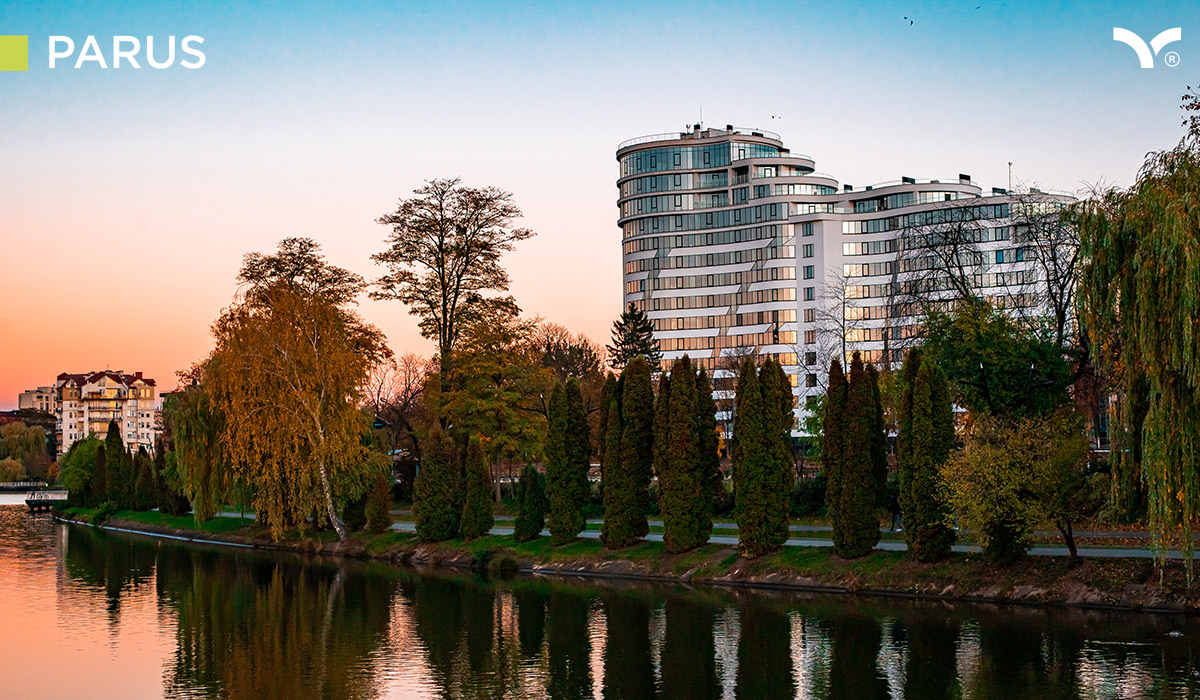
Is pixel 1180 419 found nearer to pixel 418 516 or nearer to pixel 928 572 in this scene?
pixel 928 572

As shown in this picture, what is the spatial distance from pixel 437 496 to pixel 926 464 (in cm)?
2399

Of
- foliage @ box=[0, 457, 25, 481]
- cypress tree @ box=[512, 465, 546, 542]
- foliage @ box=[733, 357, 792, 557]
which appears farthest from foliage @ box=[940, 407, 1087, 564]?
foliage @ box=[0, 457, 25, 481]

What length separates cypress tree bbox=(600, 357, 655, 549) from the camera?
46312mm

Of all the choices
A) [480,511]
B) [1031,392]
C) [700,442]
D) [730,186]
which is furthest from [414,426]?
[730,186]

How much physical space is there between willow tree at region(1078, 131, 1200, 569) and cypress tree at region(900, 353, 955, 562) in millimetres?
8255

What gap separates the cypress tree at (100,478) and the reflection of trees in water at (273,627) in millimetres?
39249

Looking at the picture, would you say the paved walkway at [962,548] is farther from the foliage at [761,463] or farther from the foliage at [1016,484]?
the foliage at [761,463]

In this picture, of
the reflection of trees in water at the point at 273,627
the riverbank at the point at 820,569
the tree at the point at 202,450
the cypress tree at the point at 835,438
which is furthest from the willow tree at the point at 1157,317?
the tree at the point at 202,450

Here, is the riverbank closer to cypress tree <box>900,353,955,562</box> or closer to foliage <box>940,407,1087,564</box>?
cypress tree <box>900,353,955,562</box>

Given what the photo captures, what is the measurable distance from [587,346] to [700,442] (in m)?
86.4

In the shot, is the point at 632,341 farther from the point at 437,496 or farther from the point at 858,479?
the point at 858,479

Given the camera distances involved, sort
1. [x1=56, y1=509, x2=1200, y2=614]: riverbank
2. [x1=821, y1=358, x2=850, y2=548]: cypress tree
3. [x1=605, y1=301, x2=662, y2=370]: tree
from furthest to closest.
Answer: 1. [x1=605, y1=301, x2=662, y2=370]: tree
2. [x1=821, y1=358, x2=850, y2=548]: cypress tree
3. [x1=56, y1=509, x2=1200, y2=614]: riverbank

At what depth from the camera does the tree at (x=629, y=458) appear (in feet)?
152

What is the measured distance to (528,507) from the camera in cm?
5038
